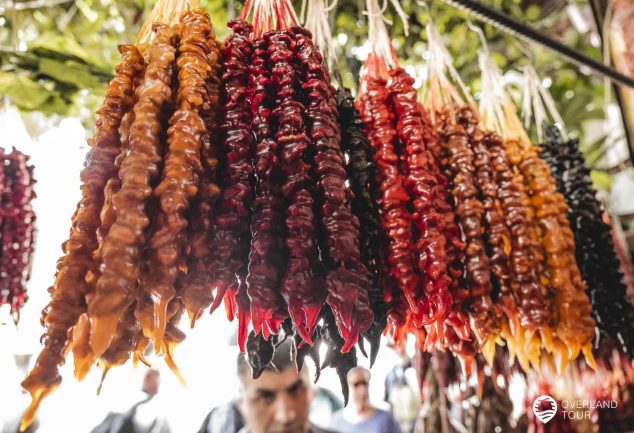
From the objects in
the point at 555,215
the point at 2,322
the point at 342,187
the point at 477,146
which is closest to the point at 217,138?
the point at 342,187

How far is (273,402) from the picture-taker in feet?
8.30

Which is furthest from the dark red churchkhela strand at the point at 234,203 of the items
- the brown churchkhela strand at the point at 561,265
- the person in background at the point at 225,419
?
the person in background at the point at 225,419

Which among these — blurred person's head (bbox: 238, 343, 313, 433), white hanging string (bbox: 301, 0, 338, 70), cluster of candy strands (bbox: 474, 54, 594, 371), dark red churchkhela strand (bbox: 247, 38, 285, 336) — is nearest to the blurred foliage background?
white hanging string (bbox: 301, 0, 338, 70)

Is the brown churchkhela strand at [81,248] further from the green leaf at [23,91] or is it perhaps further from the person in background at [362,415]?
the person in background at [362,415]

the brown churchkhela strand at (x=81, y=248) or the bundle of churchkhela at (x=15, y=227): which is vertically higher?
the bundle of churchkhela at (x=15, y=227)

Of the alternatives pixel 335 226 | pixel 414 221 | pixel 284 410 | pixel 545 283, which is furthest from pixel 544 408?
pixel 335 226

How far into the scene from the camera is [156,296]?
795mm

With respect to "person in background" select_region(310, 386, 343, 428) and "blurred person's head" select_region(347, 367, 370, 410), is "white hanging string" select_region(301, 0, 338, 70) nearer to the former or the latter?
"blurred person's head" select_region(347, 367, 370, 410)

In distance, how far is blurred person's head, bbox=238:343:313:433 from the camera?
8.18 feet

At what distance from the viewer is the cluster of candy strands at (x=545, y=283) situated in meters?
1.26

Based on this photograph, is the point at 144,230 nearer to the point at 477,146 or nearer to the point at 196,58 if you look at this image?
the point at 196,58

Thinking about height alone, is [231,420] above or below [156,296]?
below

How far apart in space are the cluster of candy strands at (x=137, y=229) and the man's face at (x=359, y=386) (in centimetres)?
264

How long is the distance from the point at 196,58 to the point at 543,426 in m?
2.20
